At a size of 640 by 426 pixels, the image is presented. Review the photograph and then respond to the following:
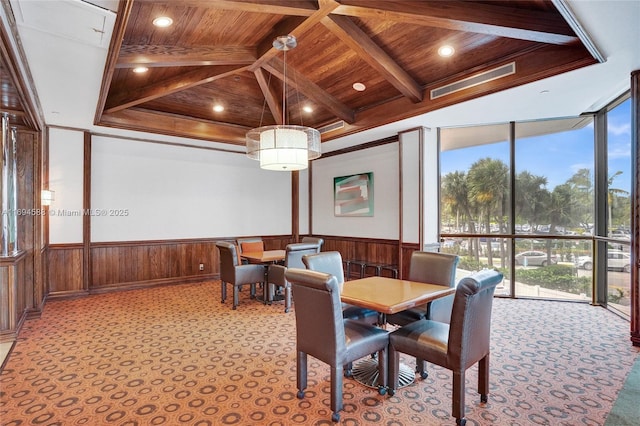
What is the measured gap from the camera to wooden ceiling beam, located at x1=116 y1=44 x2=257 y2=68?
11.5 ft

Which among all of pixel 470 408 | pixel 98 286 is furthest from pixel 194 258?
pixel 470 408

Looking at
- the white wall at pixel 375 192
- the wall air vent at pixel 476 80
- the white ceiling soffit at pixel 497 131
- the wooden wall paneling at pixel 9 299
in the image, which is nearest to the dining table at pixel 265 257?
the white wall at pixel 375 192

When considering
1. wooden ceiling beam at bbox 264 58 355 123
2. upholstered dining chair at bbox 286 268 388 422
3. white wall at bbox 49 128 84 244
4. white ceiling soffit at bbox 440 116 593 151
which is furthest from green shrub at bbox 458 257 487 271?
white wall at bbox 49 128 84 244

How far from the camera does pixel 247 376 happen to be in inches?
114

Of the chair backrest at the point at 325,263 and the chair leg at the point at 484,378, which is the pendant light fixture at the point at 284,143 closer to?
the chair backrest at the point at 325,263

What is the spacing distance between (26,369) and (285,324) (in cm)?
245

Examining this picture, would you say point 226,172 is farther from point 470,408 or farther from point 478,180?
point 470,408

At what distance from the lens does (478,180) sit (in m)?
5.71

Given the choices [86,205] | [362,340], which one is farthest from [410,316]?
[86,205]

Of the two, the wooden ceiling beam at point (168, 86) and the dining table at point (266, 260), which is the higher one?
the wooden ceiling beam at point (168, 86)

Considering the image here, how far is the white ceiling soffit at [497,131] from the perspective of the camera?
5.11 meters

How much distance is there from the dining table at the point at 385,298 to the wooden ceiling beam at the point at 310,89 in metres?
2.93

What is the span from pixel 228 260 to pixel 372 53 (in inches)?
129

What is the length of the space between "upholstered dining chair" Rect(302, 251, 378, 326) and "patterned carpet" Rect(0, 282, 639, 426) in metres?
0.55
